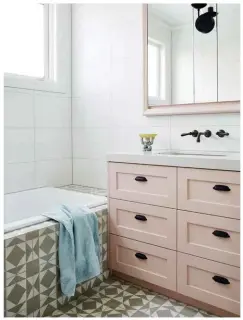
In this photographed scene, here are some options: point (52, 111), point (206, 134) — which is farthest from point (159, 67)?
point (52, 111)

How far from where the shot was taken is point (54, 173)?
289 cm

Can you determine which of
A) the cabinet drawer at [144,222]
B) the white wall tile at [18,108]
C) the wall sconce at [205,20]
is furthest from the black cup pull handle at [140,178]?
the white wall tile at [18,108]

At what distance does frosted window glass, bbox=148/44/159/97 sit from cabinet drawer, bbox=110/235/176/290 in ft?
3.63

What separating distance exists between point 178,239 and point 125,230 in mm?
406

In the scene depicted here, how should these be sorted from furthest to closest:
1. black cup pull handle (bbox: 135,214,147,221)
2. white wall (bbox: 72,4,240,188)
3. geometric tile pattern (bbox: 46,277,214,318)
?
white wall (bbox: 72,4,240,188)
black cup pull handle (bbox: 135,214,147,221)
geometric tile pattern (bbox: 46,277,214,318)

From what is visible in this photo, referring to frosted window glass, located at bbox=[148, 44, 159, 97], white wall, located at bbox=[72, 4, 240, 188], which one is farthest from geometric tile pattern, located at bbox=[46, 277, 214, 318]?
frosted window glass, located at bbox=[148, 44, 159, 97]

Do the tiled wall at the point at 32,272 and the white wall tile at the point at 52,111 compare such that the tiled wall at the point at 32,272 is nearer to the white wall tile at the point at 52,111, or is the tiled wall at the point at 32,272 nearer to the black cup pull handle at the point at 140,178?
the black cup pull handle at the point at 140,178

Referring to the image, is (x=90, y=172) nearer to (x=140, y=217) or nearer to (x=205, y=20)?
(x=140, y=217)

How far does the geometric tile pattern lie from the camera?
1.74 m

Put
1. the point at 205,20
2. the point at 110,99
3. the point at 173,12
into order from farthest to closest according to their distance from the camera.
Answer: the point at 110,99 → the point at 173,12 → the point at 205,20

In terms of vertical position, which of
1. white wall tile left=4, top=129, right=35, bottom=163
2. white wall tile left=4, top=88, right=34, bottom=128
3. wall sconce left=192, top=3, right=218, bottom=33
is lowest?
white wall tile left=4, top=129, right=35, bottom=163

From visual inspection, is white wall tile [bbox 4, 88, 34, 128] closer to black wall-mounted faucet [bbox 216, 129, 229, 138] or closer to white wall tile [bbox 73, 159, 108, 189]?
white wall tile [bbox 73, 159, 108, 189]

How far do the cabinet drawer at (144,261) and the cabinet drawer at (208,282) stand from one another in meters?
0.06

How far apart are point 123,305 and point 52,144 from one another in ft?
5.15
